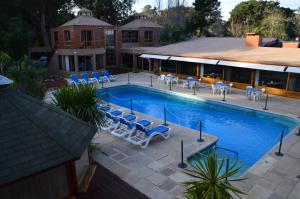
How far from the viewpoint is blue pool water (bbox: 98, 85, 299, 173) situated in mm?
13079

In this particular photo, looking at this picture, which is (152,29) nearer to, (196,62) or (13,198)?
(196,62)

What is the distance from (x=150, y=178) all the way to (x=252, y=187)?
348 cm

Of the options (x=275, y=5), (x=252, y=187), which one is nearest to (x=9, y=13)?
(x=252, y=187)

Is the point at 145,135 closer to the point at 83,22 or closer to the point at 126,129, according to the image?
the point at 126,129

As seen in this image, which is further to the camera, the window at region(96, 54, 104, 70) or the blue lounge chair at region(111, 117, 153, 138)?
the window at region(96, 54, 104, 70)

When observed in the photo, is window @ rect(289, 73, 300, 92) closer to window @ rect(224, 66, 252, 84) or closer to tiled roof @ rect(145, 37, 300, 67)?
tiled roof @ rect(145, 37, 300, 67)

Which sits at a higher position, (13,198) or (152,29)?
(152,29)

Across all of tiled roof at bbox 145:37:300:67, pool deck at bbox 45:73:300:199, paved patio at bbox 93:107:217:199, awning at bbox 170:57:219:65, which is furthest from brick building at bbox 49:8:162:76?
pool deck at bbox 45:73:300:199

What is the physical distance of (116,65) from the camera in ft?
110

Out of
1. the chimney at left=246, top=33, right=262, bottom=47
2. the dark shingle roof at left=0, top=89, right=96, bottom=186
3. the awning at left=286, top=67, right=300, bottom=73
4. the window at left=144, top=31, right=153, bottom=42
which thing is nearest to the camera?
the dark shingle roof at left=0, top=89, right=96, bottom=186

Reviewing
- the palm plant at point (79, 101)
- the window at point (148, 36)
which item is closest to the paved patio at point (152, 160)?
the palm plant at point (79, 101)

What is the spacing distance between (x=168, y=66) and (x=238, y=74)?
8.38 meters

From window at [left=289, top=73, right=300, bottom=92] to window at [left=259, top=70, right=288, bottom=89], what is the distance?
496 millimetres

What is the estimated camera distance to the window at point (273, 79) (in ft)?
65.3
